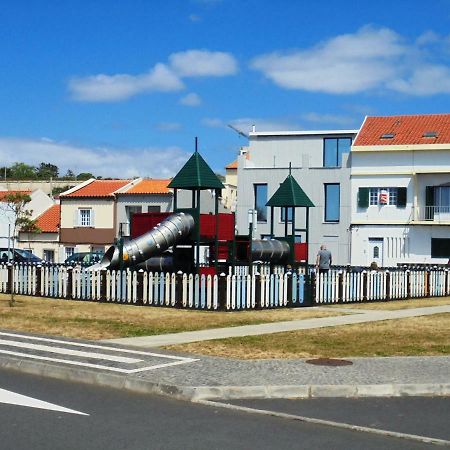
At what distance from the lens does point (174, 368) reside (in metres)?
11.6

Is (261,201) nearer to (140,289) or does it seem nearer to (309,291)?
(309,291)

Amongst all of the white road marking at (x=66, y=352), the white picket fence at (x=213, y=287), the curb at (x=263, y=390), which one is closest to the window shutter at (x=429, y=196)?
the white picket fence at (x=213, y=287)

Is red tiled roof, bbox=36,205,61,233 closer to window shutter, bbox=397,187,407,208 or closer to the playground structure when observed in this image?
window shutter, bbox=397,187,407,208

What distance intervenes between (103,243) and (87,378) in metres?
52.1

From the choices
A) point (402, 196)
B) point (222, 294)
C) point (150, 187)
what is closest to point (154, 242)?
point (222, 294)

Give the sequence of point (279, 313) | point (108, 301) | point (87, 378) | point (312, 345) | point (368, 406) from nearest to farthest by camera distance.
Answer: point (368, 406), point (87, 378), point (312, 345), point (279, 313), point (108, 301)

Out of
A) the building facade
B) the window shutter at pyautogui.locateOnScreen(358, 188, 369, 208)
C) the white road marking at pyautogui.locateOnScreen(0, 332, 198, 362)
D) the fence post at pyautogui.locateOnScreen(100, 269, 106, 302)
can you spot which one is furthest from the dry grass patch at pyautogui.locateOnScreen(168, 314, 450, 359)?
the building facade

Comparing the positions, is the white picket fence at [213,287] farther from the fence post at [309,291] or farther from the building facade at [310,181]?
the building facade at [310,181]

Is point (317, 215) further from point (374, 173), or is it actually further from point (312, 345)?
point (312, 345)

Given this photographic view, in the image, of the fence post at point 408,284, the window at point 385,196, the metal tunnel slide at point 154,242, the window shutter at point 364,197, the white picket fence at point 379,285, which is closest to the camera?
the white picket fence at point 379,285

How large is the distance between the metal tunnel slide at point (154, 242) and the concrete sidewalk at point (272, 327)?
6.46 metres

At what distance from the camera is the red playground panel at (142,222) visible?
1138 inches

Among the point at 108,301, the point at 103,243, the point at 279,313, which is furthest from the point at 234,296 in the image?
the point at 103,243

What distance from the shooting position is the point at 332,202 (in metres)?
57.7
